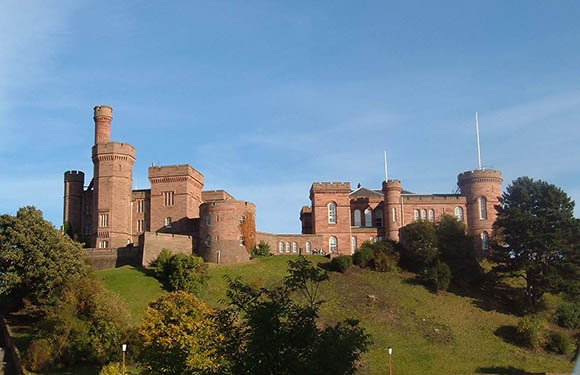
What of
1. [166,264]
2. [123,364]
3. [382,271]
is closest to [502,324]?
[382,271]

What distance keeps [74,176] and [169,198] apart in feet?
36.2

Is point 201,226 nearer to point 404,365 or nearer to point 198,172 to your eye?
point 198,172

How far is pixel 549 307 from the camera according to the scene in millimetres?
65375

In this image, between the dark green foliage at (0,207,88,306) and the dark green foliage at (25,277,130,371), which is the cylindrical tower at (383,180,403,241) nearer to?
the dark green foliage at (0,207,88,306)

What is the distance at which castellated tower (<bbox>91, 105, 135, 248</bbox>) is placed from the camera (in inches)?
2921

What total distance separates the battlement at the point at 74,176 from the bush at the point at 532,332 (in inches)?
1815

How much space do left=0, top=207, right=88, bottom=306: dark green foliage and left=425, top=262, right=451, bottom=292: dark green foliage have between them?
2928 centimetres

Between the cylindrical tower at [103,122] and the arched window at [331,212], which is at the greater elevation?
the cylindrical tower at [103,122]

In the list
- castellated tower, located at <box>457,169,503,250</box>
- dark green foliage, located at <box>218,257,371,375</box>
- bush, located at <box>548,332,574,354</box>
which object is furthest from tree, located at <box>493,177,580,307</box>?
dark green foliage, located at <box>218,257,371,375</box>

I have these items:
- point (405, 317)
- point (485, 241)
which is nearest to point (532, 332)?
point (405, 317)

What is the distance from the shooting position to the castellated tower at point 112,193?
243 ft

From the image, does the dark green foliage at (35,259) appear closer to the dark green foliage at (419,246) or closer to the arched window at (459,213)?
the dark green foliage at (419,246)

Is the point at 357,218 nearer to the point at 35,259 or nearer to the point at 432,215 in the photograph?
the point at 432,215

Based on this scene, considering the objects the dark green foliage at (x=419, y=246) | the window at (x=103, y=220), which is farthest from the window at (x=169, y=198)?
the dark green foliage at (x=419, y=246)
